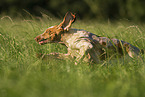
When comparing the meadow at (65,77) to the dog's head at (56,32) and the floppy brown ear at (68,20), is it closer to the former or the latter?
the dog's head at (56,32)

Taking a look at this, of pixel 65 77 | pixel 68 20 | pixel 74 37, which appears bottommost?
pixel 65 77

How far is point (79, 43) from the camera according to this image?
363 cm

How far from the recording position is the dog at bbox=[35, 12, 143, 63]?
11.6ft

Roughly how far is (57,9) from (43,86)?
22101mm

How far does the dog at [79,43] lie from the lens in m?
3.54

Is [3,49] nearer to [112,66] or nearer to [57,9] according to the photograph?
[112,66]

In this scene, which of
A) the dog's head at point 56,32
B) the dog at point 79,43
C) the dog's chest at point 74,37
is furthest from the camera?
the dog's head at point 56,32

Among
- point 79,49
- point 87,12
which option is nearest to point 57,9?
point 87,12

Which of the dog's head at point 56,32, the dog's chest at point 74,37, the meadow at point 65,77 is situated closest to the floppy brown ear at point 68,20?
the dog's head at point 56,32

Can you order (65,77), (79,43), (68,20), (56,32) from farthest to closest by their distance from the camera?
(56,32) → (68,20) → (79,43) → (65,77)

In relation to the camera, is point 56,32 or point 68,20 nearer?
point 68,20

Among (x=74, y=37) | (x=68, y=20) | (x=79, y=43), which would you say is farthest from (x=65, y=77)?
(x=68, y=20)

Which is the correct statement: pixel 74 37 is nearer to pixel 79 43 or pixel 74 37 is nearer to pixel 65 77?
pixel 79 43

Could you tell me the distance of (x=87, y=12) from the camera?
2397 centimetres
